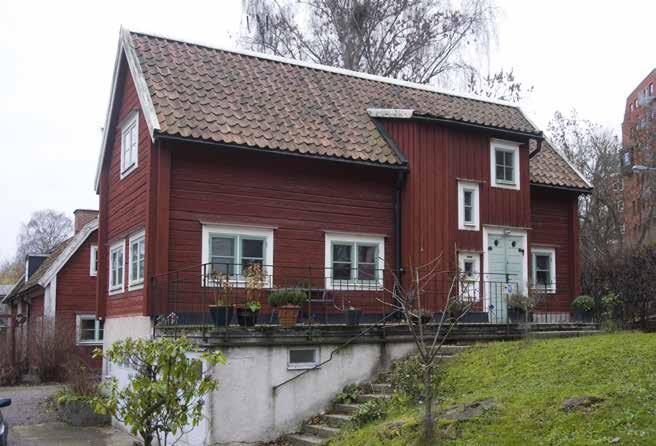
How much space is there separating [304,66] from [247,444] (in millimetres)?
11537

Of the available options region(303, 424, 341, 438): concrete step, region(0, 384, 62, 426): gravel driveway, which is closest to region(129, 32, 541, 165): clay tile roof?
region(303, 424, 341, 438): concrete step

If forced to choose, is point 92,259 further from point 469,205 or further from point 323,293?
point 469,205

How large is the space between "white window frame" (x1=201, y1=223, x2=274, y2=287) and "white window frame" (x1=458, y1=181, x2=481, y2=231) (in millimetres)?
4968

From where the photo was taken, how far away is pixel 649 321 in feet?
63.0

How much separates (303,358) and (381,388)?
1.56 m

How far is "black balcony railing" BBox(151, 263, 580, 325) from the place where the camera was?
16.4 m

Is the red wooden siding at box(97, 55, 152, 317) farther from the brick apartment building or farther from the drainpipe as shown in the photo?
the brick apartment building

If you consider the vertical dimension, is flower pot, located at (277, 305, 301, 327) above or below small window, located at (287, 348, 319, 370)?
above

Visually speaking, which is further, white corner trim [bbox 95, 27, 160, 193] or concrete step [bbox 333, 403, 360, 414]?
white corner trim [bbox 95, 27, 160, 193]

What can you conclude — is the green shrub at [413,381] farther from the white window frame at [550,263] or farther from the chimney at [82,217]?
the chimney at [82,217]

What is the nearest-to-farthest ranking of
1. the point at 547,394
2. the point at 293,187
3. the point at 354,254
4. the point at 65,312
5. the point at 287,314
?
the point at 547,394
the point at 287,314
the point at 293,187
the point at 354,254
the point at 65,312

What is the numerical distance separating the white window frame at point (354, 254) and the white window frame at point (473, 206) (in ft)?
6.82

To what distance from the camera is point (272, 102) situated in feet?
63.8

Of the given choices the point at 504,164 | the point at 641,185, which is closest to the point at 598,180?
the point at 641,185
